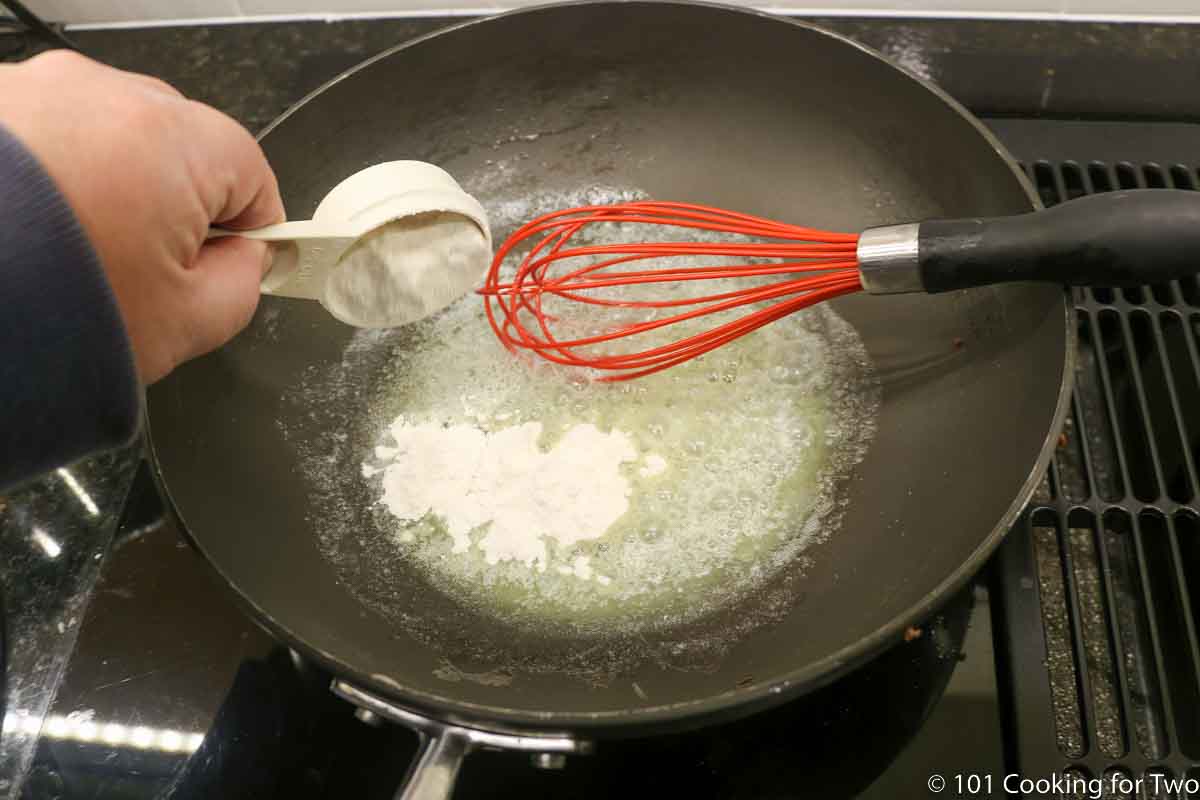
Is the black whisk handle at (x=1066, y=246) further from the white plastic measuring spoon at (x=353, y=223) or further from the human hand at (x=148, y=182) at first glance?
the human hand at (x=148, y=182)

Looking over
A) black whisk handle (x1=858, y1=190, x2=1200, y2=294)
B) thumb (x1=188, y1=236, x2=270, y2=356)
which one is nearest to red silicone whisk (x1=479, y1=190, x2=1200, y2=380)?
black whisk handle (x1=858, y1=190, x2=1200, y2=294)

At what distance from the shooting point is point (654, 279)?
0.61 metres

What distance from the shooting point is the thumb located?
450mm

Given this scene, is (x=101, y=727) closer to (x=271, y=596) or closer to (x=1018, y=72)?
(x=271, y=596)

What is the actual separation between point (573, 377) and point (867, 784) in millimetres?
336

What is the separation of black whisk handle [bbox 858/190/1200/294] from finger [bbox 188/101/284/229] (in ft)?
1.14

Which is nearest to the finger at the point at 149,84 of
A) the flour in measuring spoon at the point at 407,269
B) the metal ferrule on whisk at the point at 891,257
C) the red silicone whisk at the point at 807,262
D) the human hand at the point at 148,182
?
the human hand at the point at 148,182

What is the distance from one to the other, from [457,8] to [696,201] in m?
0.34

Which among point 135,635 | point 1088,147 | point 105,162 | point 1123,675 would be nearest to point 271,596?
point 135,635

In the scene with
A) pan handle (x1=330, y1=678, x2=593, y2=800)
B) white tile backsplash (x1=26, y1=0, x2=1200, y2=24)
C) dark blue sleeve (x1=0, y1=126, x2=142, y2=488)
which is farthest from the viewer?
white tile backsplash (x1=26, y1=0, x2=1200, y2=24)

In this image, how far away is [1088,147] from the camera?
734mm

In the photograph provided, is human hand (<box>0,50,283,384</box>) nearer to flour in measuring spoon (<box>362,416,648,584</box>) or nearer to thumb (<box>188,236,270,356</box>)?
thumb (<box>188,236,270,356</box>)

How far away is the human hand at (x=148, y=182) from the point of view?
1.29 ft

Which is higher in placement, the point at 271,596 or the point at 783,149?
the point at 783,149
